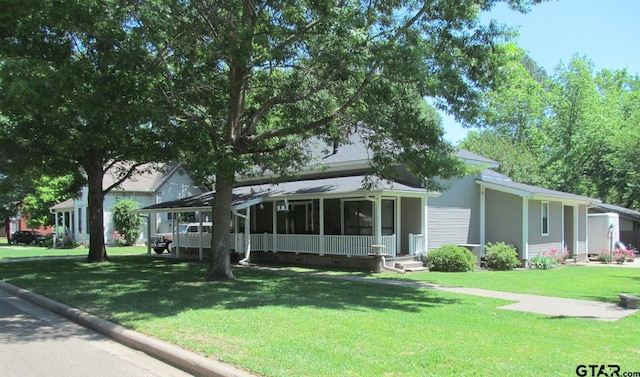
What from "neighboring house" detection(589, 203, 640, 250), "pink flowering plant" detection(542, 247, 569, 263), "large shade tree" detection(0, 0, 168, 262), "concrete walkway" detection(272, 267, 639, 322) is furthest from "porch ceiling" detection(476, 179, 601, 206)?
"large shade tree" detection(0, 0, 168, 262)

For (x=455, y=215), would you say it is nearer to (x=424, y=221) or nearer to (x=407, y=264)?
(x=424, y=221)

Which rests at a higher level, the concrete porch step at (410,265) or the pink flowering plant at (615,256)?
the concrete porch step at (410,265)

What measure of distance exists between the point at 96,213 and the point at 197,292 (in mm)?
11874

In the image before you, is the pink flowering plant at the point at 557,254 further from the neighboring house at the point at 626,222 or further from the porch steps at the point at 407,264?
the neighboring house at the point at 626,222

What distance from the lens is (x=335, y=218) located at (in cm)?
2159

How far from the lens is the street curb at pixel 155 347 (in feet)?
18.8

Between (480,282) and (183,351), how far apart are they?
10574 mm

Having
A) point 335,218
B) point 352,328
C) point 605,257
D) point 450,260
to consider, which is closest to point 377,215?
point 450,260

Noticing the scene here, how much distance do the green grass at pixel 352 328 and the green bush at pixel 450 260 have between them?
5804mm

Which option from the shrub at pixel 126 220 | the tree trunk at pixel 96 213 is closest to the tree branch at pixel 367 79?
the tree trunk at pixel 96 213

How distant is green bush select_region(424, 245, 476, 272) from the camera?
1828cm

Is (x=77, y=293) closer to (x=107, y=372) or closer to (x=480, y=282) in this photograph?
(x=107, y=372)

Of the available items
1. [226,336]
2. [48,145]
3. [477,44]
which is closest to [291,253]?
[48,145]

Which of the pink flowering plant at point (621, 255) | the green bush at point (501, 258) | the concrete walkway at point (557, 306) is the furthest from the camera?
the pink flowering plant at point (621, 255)
